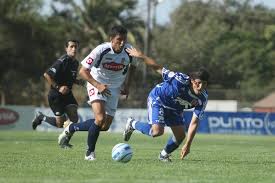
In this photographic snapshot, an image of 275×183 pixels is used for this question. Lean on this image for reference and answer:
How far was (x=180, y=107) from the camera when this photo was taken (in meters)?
13.3

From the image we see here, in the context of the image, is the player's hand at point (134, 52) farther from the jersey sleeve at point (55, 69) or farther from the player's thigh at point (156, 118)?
the jersey sleeve at point (55, 69)

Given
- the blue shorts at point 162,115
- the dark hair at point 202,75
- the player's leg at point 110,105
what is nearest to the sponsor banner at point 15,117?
the player's leg at point 110,105

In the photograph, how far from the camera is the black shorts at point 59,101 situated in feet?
60.0

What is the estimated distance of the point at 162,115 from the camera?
13.3 meters

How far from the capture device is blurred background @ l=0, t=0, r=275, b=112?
54656 mm

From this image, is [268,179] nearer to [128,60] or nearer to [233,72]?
[128,60]

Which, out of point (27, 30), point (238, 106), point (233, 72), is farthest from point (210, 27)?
point (238, 106)

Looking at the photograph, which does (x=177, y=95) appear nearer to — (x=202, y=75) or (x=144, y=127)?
(x=202, y=75)

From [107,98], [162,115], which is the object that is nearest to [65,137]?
[107,98]

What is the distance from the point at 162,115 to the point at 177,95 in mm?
553

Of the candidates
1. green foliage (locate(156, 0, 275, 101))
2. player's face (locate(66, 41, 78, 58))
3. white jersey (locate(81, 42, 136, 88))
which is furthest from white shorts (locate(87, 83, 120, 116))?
green foliage (locate(156, 0, 275, 101))

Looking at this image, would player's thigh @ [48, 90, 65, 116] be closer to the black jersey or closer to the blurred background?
the black jersey

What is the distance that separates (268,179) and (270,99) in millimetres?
49914

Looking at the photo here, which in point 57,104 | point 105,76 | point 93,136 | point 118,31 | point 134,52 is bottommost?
point 57,104
